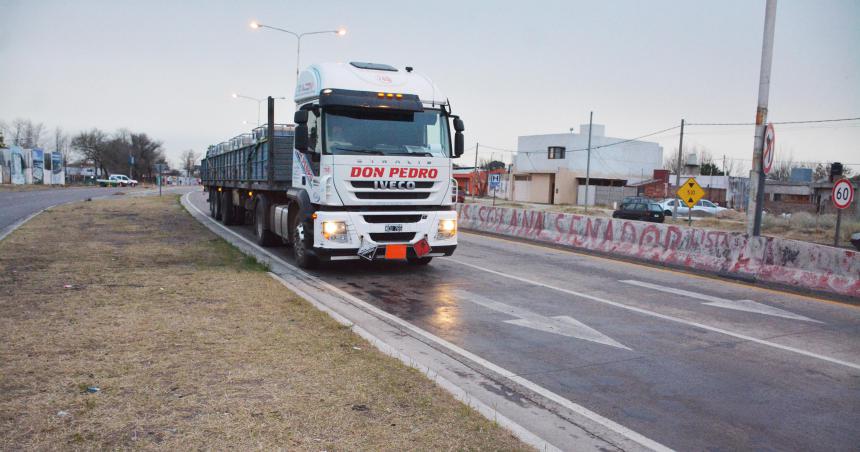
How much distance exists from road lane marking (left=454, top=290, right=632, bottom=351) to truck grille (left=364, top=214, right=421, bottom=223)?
2312mm

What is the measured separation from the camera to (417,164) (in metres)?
10.4

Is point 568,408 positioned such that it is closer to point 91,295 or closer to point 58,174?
point 91,295

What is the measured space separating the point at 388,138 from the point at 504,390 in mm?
6277

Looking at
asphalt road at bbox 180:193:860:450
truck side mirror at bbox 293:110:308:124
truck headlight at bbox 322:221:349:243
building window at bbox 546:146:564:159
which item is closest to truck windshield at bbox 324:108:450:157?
truck side mirror at bbox 293:110:308:124

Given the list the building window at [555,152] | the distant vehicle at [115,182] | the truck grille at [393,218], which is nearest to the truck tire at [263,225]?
the truck grille at [393,218]

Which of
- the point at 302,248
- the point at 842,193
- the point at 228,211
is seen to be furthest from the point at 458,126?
the point at 842,193

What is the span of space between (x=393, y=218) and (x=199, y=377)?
5.92 meters

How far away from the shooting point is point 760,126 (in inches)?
515

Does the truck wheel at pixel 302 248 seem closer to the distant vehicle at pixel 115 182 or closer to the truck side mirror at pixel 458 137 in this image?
the truck side mirror at pixel 458 137

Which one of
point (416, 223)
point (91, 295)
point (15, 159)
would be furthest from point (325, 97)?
point (15, 159)

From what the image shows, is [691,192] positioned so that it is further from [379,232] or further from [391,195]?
[379,232]

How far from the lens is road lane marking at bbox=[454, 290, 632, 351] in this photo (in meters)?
6.93

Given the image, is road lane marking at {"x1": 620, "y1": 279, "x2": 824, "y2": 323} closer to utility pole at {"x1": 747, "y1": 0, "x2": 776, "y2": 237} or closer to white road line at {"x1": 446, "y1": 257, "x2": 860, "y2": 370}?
white road line at {"x1": 446, "y1": 257, "x2": 860, "y2": 370}

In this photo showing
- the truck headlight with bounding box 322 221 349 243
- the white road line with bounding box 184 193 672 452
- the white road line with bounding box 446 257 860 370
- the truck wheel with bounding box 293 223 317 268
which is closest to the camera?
the white road line with bounding box 184 193 672 452
